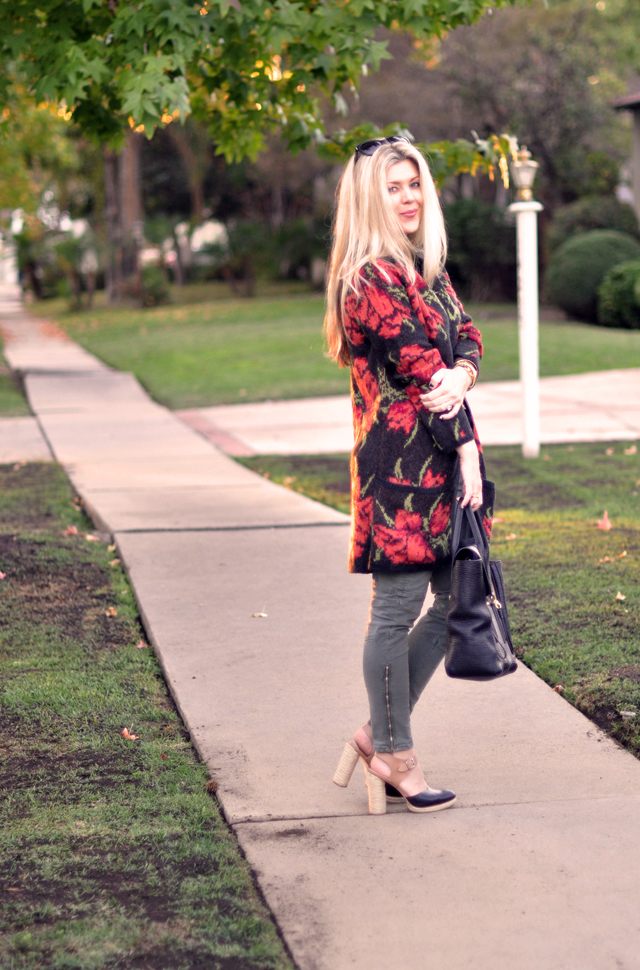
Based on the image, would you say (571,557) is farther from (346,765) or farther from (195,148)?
(195,148)

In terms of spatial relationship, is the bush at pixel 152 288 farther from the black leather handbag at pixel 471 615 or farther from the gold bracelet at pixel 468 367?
the black leather handbag at pixel 471 615

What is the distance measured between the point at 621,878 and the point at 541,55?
76.8ft

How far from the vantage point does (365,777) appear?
3195 mm

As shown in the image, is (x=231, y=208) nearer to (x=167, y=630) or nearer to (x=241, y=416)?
(x=241, y=416)

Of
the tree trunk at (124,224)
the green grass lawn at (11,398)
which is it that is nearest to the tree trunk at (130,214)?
the tree trunk at (124,224)

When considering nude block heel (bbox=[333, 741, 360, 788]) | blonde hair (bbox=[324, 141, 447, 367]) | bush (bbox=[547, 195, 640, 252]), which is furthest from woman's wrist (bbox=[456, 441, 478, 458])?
bush (bbox=[547, 195, 640, 252])

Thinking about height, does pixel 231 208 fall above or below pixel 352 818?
above

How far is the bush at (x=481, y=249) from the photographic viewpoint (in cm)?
2486

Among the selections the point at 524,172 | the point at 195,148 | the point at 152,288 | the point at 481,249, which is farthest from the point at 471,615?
the point at 195,148

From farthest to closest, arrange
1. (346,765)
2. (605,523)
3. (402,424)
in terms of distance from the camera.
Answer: (605,523), (346,765), (402,424)

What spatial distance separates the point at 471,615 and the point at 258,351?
48.3 ft

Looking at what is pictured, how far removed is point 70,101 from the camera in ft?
16.7

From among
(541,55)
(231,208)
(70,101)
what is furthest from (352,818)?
(231,208)

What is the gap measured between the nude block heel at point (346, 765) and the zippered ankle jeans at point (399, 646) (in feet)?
0.33
